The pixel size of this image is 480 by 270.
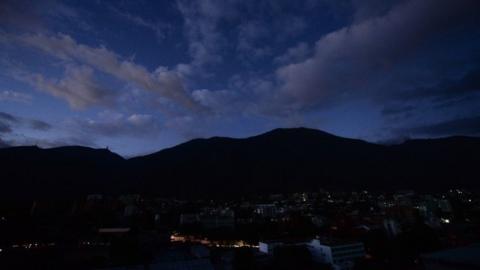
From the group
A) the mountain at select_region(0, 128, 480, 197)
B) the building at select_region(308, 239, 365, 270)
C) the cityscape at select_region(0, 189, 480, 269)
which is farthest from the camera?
the mountain at select_region(0, 128, 480, 197)

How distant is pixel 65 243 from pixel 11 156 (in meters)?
110

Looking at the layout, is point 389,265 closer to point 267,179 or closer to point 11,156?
point 267,179

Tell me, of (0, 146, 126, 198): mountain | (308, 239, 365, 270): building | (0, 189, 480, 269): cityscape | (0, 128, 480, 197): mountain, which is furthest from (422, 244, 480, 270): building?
(0, 128, 480, 197): mountain

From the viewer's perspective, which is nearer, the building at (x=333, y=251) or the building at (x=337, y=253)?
the building at (x=337, y=253)

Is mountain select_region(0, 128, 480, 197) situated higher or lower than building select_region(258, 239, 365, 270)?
higher

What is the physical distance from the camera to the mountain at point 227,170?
124 meters

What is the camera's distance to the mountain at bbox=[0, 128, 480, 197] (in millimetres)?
124062

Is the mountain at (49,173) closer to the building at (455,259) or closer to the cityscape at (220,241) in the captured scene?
the cityscape at (220,241)

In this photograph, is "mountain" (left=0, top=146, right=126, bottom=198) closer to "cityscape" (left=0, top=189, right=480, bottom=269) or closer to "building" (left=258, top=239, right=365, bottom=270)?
"cityscape" (left=0, top=189, right=480, bottom=269)

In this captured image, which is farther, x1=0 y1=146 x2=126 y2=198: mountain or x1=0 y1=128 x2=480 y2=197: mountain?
x1=0 y1=128 x2=480 y2=197: mountain

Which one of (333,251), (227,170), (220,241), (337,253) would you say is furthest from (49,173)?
(337,253)

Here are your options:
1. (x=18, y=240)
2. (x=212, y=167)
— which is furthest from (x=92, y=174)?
(x=18, y=240)

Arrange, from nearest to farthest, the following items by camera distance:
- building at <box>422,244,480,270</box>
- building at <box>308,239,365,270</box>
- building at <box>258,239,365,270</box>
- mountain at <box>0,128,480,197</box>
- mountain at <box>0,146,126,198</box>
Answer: building at <box>422,244,480,270</box> → building at <box>308,239,365,270</box> → building at <box>258,239,365,270</box> → mountain at <box>0,146,126,198</box> → mountain at <box>0,128,480,197</box>

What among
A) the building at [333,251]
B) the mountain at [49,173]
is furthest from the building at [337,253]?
the mountain at [49,173]
